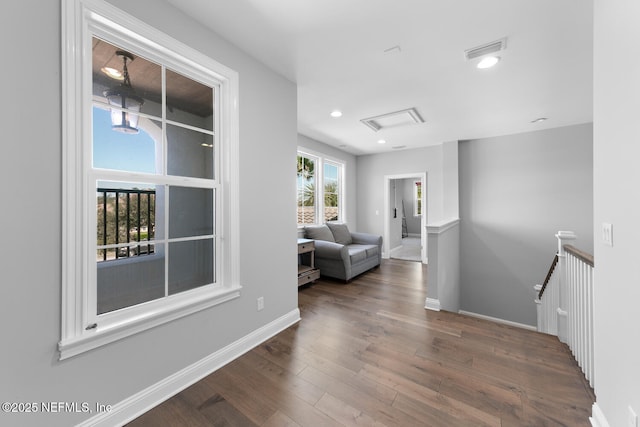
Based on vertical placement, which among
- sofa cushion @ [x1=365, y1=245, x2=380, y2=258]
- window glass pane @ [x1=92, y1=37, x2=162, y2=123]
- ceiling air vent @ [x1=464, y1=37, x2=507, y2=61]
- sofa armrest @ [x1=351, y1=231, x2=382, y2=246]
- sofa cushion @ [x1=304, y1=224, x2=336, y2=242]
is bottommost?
sofa cushion @ [x1=365, y1=245, x2=380, y2=258]

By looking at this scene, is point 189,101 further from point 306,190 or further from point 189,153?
point 306,190

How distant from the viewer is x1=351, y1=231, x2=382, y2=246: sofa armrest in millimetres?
5074

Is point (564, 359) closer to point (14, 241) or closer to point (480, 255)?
point (480, 255)

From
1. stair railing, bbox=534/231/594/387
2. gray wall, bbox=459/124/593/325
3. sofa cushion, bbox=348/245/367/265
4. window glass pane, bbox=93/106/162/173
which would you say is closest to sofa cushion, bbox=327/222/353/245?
sofa cushion, bbox=348/245/367/265

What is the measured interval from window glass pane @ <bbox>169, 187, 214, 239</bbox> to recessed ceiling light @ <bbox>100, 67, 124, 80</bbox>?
739 mm

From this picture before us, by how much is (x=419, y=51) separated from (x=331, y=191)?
3872 mm

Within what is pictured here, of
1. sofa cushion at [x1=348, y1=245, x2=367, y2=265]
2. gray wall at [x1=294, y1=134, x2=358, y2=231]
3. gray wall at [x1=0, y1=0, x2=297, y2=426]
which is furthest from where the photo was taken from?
gray wall at [x1=294, y1=134, x2=358, y2=231]

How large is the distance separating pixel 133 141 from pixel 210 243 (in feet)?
2.92

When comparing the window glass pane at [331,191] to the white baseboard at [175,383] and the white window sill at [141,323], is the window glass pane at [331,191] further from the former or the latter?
the white window sill at [141,323]
